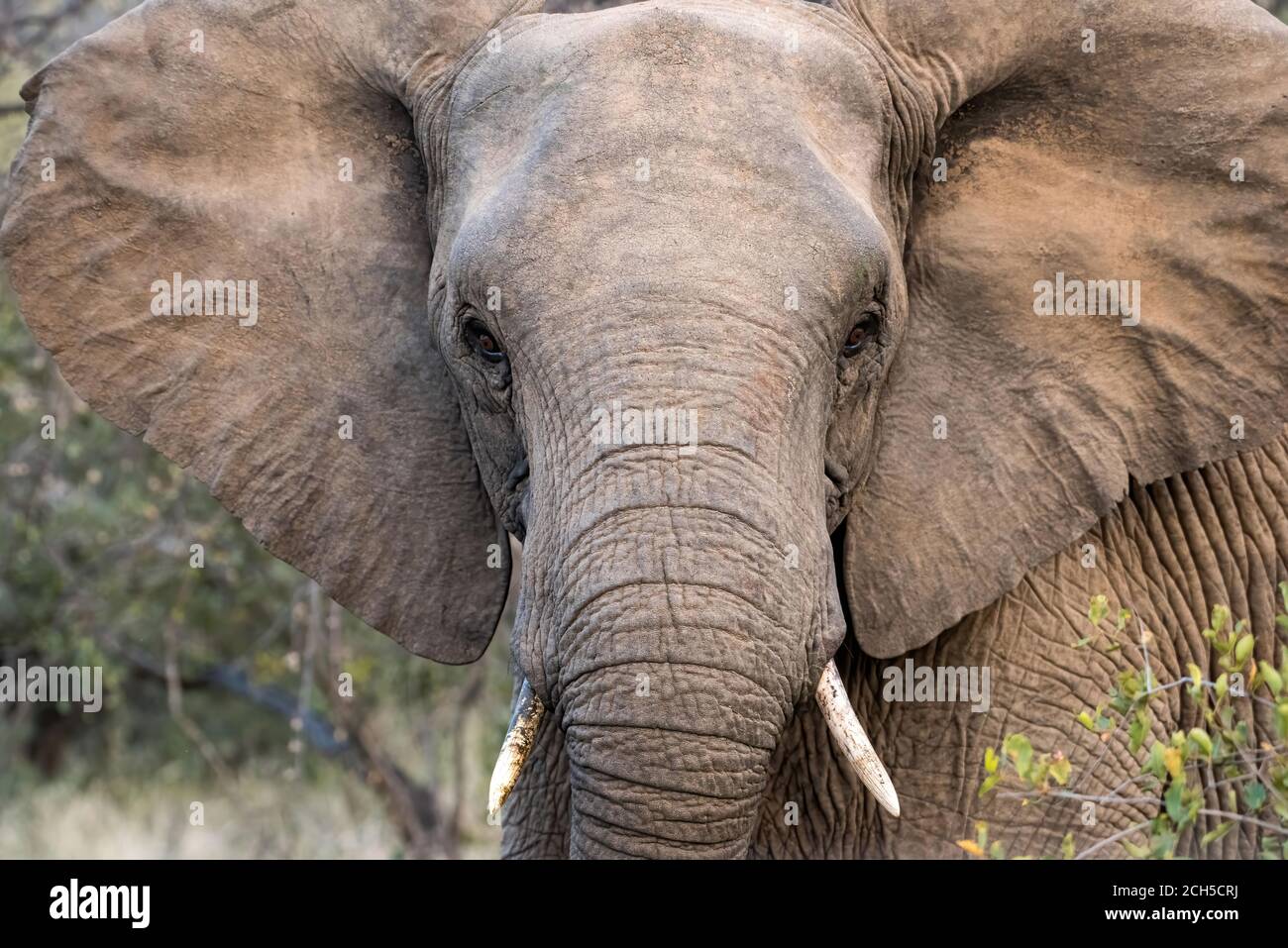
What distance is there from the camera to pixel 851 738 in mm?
3996

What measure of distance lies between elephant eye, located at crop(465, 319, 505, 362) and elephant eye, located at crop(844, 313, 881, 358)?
69 centimetres

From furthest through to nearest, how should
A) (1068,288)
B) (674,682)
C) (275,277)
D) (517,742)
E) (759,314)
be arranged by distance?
1. (275,277)
2. (1068,288)
3. (517,742)
4. (759,314)
5. (674,682)

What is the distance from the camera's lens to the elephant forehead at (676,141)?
156 inches

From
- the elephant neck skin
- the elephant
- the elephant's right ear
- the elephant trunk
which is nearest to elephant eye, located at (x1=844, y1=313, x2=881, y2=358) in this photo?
the elephant

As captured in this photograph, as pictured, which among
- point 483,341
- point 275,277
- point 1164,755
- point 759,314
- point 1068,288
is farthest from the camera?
point 275,277

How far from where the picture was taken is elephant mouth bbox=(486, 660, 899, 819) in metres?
3.95

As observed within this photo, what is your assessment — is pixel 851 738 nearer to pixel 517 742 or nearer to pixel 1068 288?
pixel 517 742

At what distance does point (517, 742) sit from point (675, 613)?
535mm

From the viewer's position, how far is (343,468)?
472 centimetres

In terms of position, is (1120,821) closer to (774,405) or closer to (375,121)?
(774,405)

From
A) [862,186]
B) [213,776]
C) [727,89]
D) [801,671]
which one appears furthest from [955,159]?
[213,776]

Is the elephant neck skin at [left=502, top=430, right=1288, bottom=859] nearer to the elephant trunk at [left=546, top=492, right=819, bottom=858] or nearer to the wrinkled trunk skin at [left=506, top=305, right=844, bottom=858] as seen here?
the wrinkled trunk skin at [left=506, top=305, right=844, bottom=858]

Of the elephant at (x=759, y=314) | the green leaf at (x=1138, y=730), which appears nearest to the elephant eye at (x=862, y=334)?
the elephant at (x=759, y=314)

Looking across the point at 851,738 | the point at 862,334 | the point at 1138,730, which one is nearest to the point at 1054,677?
→ the point at 851,738
